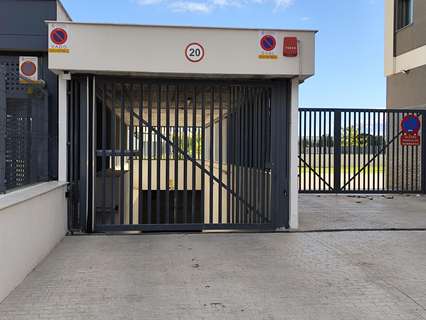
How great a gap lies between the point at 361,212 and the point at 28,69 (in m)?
6.90

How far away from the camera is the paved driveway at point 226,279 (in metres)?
4.09

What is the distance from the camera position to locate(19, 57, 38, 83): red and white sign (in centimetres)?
673

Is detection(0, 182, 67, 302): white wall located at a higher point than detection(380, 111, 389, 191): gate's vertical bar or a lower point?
lower

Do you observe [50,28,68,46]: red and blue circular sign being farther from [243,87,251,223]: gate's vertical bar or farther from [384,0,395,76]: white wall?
[384,0,395,76]: white wall

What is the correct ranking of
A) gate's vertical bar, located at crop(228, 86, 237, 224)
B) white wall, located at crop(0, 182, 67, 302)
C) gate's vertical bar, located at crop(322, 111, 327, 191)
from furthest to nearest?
gate's vertical bar, located at crop(322, 111, 327, 191) → gate's vertical bar, located at crop(228, 86, 237, 224) → white wall, located at crop(0, 182, 67, 302)

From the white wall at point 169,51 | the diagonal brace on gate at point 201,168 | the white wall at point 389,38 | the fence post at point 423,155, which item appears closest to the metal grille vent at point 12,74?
the white wall at point 169,51

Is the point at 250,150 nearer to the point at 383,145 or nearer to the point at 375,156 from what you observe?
the point at 375,156

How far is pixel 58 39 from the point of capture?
22.3ft

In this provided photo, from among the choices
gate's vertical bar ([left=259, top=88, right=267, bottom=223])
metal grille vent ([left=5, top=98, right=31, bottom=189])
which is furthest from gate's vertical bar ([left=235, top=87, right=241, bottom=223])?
metal grille vent ([left=5, top=98, right=31, bottom=189])

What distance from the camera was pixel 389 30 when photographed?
16219mm

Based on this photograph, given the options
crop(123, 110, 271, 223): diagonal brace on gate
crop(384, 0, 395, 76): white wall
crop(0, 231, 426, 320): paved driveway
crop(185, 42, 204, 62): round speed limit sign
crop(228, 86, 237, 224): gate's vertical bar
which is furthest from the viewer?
crop(384, 0, 395, 76): white wall

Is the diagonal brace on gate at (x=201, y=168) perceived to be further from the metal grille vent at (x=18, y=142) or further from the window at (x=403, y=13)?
the window at (x=403, y=13)

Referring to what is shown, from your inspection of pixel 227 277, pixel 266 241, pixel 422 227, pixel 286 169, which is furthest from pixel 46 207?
pixel 422 227

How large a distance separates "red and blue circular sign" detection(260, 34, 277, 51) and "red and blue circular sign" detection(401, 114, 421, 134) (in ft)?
26.3
